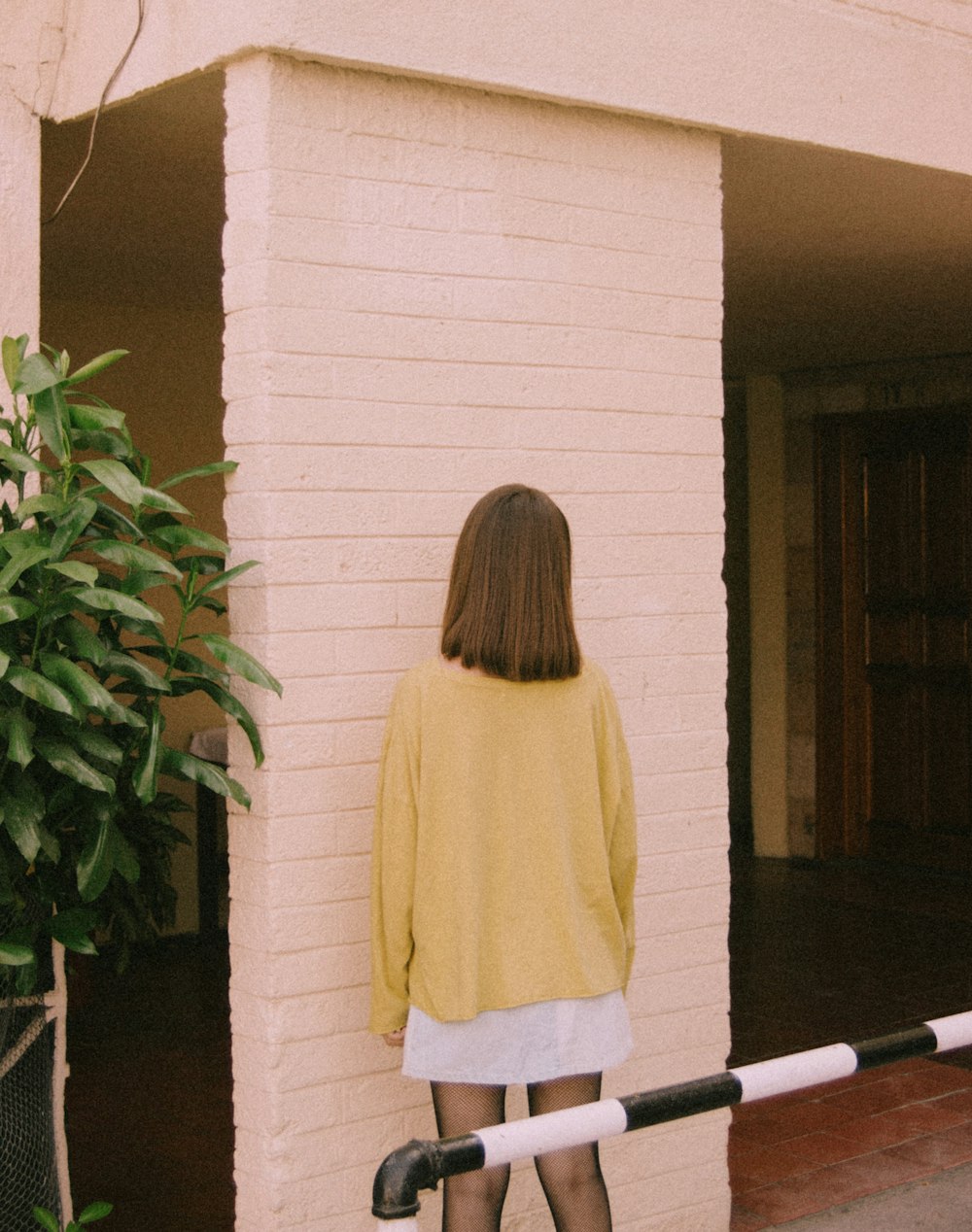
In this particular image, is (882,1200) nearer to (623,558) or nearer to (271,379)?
(623,558)

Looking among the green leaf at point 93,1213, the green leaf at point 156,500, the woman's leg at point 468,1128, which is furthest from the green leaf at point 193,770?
the green leaf at point 93,1213

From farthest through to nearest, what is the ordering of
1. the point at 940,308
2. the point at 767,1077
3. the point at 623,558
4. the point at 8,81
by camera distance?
the point at 940,308, the point at 623,558, the point at 8,81, the point at 767,1077

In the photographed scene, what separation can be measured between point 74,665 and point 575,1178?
1.38 meters

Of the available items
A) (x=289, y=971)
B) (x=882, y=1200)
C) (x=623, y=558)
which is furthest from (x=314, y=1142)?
(x=882, y=1200)

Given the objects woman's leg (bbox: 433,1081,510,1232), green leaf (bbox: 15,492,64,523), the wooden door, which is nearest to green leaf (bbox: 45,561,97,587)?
green leaf (bbox: 15,492,64,523)

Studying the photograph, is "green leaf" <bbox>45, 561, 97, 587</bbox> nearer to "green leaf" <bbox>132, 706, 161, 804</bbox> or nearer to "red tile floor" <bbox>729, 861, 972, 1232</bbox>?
"green leaf" <bbox>132, 706, 161, 804</bbox>

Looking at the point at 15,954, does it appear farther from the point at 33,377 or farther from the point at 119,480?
the point at 33,377

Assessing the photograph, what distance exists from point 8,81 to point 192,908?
4.54 m

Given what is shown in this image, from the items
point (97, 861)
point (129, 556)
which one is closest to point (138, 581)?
point (129, 556)

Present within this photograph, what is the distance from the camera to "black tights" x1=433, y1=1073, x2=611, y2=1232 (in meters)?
2.90

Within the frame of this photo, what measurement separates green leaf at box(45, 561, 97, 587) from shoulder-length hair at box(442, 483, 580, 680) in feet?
2.18

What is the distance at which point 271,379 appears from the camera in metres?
3.15

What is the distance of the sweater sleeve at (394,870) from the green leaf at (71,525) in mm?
678

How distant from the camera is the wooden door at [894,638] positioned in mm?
8477
